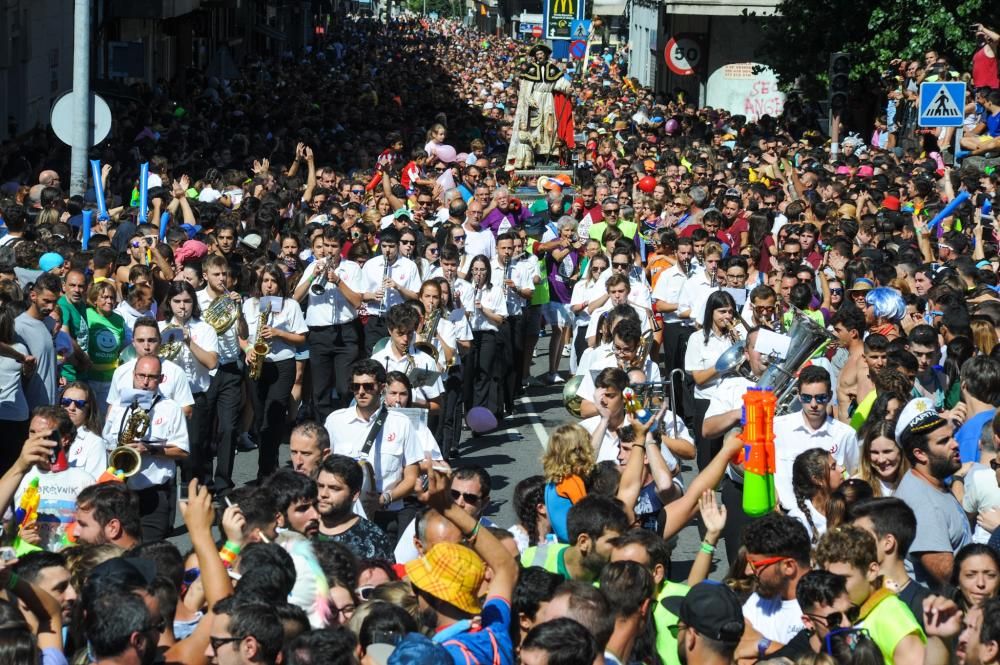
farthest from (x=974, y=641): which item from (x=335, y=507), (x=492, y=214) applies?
(x=492, y=214)

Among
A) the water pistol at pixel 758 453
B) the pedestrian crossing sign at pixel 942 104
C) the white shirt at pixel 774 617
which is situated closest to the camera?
the white shirt at pixel 774 617

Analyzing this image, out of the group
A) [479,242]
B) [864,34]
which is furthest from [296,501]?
[864,34]

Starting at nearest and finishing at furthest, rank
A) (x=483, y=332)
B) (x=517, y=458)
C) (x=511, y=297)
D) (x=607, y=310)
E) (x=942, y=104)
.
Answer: (x=607, y=310) → (x=517, y=458) → (x=483, y=332) → (x=511, y=297) → (x=942, y=104)

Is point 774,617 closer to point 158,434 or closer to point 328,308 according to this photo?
point 158,434

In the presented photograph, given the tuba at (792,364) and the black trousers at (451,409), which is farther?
the black trousers at (451,409)

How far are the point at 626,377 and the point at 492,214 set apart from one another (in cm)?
862

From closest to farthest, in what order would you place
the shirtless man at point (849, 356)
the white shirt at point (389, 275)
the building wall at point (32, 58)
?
the shirtless man at point (849, 356)
the white shirt at point (389, 275)
the building wall at point (32, 58)

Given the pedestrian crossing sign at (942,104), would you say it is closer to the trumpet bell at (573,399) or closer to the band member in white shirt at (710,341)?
the band member in white shirt at (710,341)

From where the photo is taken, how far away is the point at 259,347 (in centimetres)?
1230

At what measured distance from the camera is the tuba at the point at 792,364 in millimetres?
9297

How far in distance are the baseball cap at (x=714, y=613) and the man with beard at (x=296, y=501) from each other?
1963 millimetres

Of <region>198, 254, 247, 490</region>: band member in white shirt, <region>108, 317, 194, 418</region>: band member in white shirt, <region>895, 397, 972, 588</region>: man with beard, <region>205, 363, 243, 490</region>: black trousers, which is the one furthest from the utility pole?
<region>895, 397, 972, 588</region>: man with beard

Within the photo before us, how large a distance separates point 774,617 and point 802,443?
2.27m

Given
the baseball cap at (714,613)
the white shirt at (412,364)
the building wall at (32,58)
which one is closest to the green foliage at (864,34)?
the building wall at (32,58)
